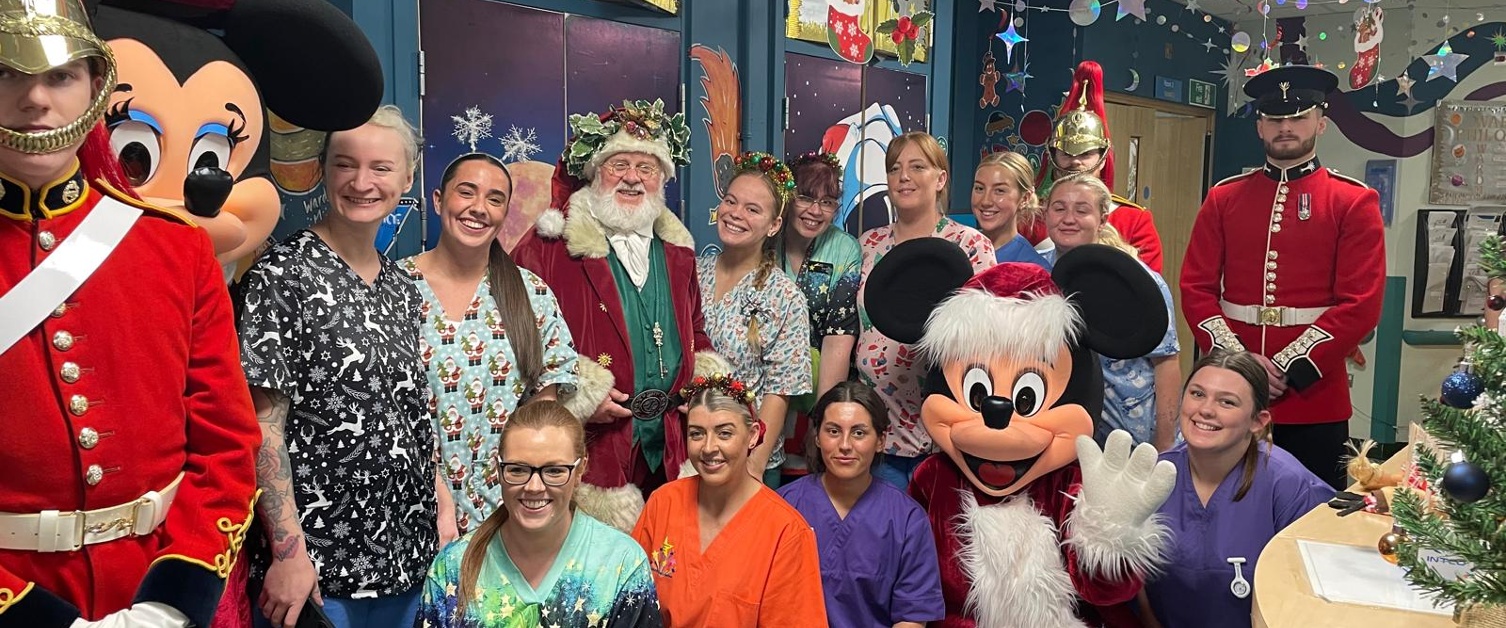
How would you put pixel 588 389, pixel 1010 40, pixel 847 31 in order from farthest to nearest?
pixel 1010 40, pixel 847 31, pixel 588 389

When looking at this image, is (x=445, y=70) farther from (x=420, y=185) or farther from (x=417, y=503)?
(x=417, y=503)

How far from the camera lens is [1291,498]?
258 cm

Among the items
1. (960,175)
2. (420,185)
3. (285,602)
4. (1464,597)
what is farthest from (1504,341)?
(960,175)

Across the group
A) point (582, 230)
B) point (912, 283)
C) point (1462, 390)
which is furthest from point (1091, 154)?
point (1462, 390)

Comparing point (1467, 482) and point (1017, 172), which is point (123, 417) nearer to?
point (1467, 482)

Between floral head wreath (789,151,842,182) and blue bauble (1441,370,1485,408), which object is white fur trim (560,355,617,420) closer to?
floral head wreath (789,151,842,182)

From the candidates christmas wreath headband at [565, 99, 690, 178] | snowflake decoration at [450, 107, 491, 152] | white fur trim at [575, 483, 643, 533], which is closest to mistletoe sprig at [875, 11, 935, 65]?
christmas wreath headband at [565, 99, 690, 178]

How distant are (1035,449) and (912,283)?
→ 54 centimetres

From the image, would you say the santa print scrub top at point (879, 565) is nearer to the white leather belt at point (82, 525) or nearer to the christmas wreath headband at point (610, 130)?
the christmas wreath headband at point (610, 130)

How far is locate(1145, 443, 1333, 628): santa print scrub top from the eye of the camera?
2.57 m

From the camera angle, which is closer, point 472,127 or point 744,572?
point 744,572

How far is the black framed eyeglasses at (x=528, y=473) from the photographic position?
6.58ft

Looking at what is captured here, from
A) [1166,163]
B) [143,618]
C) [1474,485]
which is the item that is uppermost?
[1166,163]

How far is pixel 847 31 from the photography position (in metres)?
5.18
